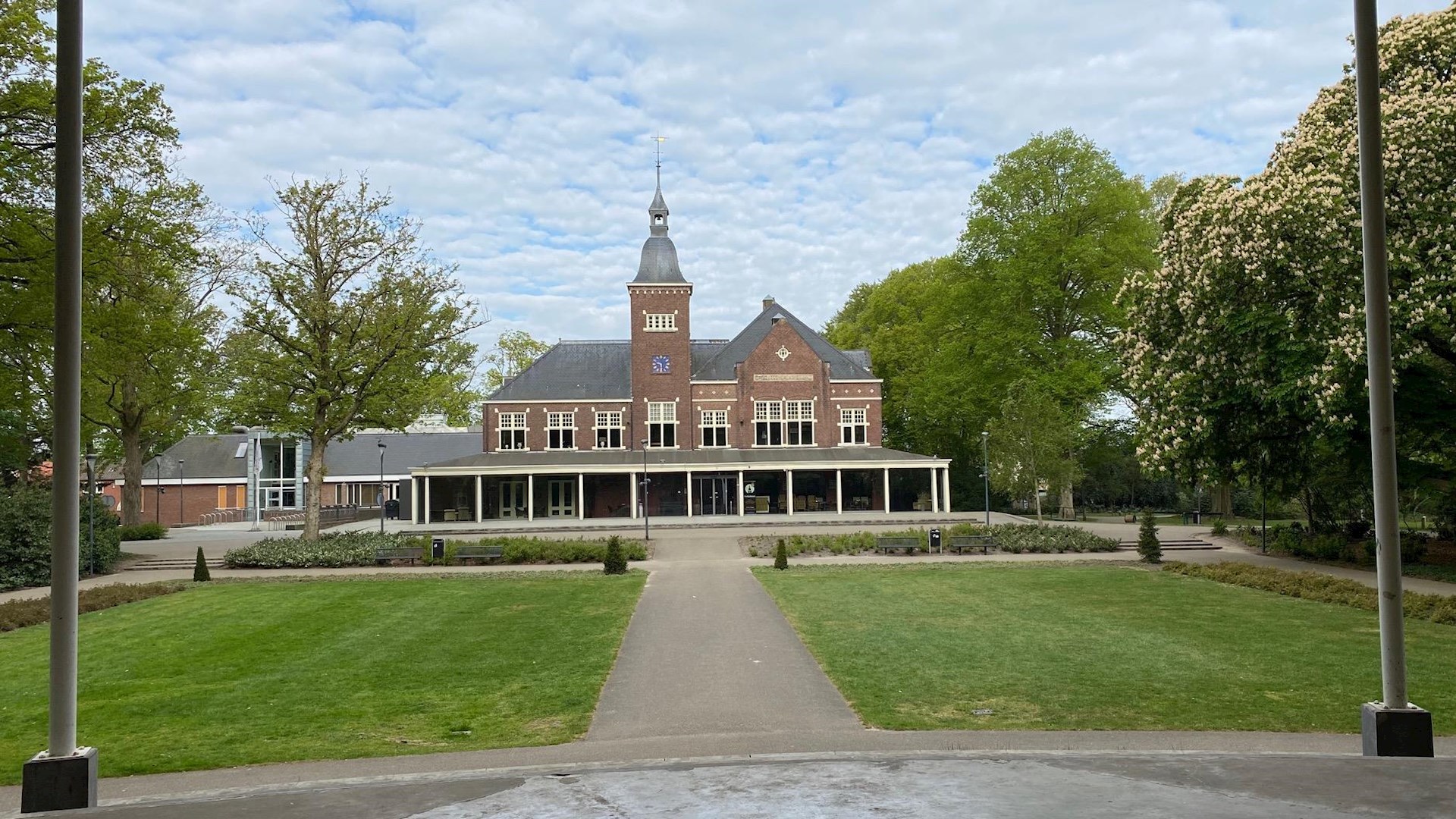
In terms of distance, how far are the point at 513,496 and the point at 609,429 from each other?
20.8 ft

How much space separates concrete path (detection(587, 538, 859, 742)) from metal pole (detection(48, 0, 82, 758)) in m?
4.66

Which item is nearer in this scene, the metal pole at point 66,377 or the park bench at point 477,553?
the metal pole at point 66,377

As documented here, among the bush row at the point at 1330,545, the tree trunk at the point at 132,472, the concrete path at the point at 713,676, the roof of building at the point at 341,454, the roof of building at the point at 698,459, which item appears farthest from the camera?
the roof of building at the point at 341,454

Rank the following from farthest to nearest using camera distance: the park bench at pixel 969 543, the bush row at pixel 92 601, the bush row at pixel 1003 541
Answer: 1. the park bench at pixel 969 543
2. the bush row at pixel 1003 541
3. the bush row at pixel 92 601

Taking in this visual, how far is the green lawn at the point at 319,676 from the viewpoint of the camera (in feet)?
31.0

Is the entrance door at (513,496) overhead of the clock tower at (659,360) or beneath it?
beneath

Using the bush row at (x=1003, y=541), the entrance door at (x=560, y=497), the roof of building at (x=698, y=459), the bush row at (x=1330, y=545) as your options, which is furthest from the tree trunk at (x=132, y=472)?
the bush row at (x=1330, y=545)

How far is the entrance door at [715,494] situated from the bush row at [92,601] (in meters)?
28.0

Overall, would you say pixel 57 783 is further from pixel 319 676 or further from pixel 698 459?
pixel 698 459

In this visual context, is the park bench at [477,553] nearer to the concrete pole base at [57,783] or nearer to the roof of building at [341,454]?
the concrete pole base at [57,783]

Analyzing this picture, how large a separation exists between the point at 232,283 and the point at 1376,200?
103 ft

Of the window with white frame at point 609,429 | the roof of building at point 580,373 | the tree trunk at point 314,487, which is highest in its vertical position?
the roof of building at point 580,373

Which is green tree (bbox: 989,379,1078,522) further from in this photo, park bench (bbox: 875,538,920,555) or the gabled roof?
the gabled roof

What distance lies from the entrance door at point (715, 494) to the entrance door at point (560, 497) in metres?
6.63
